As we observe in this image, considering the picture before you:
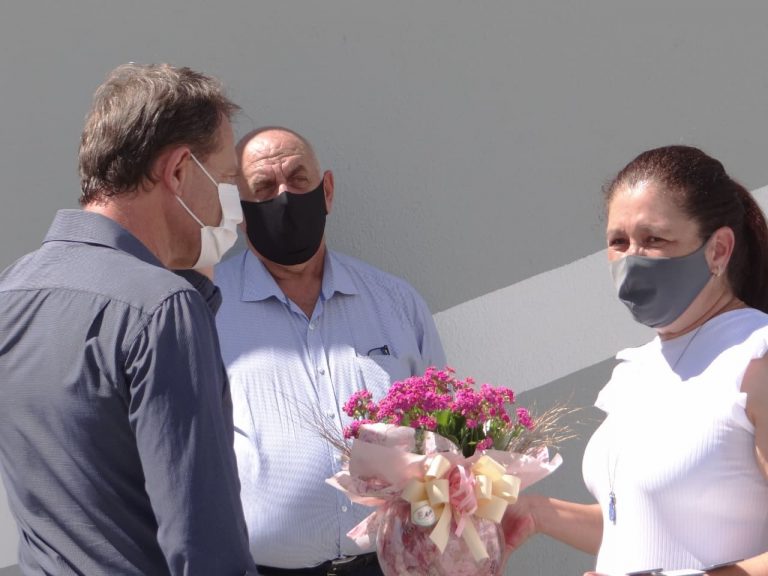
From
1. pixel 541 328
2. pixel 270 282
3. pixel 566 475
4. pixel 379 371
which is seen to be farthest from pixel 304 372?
pixel 566 475

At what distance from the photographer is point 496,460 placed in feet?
7.54

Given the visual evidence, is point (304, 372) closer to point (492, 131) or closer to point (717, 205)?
point (492, 131)

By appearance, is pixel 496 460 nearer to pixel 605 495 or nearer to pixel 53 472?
pixel 605 495

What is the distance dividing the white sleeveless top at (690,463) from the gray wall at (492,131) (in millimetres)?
1192

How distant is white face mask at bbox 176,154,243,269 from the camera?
2100mm

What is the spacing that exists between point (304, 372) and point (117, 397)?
154 centimetres

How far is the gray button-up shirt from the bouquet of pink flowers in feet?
1.58

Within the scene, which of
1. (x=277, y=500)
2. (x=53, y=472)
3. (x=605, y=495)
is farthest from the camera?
(x=277, y=500)

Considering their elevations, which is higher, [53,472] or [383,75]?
[383,75]

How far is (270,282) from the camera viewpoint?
341cm

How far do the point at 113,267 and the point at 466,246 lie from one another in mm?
1956

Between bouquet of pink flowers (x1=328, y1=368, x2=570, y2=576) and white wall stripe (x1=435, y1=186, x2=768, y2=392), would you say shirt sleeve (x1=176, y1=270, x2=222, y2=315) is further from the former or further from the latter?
white wall stripe (x1=435, y1=186, x2=768, y2=392)

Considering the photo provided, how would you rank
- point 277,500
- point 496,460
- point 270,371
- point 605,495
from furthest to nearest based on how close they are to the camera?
point 270,371, point 277,500, point 605,495, point 496,460

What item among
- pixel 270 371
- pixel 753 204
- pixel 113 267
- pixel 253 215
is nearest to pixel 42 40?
pixel 253 215
